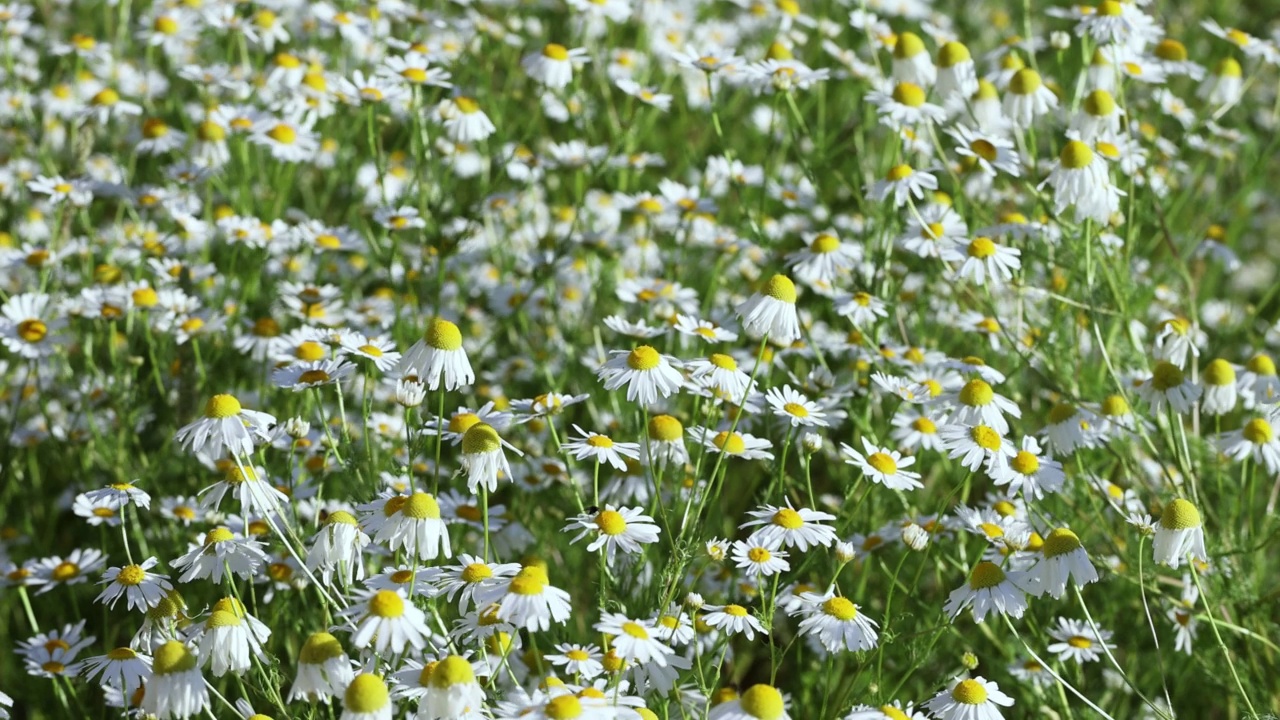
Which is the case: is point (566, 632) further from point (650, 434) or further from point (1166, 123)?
point (1166, 123)

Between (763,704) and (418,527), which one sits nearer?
(763,704)

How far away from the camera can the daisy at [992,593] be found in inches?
101

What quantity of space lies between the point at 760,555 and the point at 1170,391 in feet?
3.55

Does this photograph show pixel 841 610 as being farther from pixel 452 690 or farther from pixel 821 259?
pixel 821 259

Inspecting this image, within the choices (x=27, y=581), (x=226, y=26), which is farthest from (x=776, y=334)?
(x=226, y=26)

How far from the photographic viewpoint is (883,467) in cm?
291

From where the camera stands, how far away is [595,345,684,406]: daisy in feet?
9.07

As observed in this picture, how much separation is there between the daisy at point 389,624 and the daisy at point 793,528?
2.51 ft

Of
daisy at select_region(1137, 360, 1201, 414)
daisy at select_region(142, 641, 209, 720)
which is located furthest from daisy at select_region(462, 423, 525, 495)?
daisy at select_region(1137, 360, 1201, 414)

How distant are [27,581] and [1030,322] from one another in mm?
2760

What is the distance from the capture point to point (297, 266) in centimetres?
445

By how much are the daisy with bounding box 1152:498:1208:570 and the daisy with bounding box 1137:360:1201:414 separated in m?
0.49

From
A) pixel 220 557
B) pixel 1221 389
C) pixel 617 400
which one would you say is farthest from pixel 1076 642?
pixel 220 557

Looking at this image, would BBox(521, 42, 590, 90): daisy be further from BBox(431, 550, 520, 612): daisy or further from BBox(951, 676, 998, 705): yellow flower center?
BBox(951, 676, 998, 705): yellow flower center
